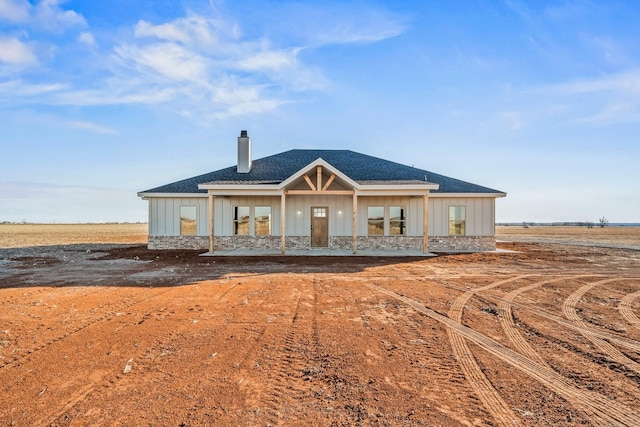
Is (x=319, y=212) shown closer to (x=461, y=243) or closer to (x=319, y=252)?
(x=319, y=252)

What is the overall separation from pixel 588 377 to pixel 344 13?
45.9ft

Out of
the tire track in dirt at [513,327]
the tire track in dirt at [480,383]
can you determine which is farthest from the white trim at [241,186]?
the tire track in dirt at [480,383]

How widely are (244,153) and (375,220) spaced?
8.63 meters

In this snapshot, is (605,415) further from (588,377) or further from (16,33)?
(16,33)

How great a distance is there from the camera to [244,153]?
18828 mm

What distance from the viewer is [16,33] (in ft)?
45.2

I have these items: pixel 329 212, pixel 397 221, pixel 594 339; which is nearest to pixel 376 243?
pixel 397 221

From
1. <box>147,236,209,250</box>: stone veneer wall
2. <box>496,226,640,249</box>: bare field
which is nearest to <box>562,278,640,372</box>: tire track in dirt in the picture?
<box>147,236,209,250</box>: stone veneer wall

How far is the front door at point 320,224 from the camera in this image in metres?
17.2

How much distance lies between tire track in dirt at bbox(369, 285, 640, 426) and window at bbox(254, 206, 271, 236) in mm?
13249

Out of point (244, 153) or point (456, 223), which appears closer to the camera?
point (456, 223)

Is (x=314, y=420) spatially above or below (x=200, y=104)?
below

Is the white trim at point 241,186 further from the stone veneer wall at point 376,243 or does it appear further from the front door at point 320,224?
the stone veneer wall at point 376,243

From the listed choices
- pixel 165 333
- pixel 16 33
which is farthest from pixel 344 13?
pixel 16 33
